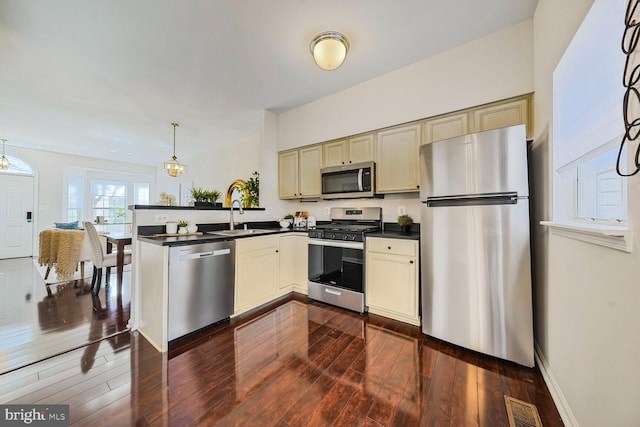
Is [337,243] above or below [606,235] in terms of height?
below

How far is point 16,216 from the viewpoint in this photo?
561 centimetres

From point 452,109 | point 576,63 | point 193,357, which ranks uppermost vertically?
point 452,109


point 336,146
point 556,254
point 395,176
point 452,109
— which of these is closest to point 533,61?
point 452,109

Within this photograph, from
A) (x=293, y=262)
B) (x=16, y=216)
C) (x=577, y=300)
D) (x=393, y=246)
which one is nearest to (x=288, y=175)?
(x=293, y=262)

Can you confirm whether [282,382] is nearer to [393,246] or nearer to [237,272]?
[237,272]

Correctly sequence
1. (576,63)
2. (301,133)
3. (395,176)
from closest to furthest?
(576,63) < (395,176) < (301,133)

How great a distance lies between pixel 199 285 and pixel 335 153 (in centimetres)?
224

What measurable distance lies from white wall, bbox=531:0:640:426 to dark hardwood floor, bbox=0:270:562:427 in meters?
0.34

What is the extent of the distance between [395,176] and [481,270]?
4.24 feet

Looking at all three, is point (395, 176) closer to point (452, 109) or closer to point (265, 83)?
point (452, 109)

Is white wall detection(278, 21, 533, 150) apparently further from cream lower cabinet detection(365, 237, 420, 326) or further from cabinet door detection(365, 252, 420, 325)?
cabinet door detection(365, 252, 420, 325)

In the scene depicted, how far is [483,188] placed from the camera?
175 centimetres

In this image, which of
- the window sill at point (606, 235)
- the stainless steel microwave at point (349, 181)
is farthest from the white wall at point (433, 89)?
the window sill at point (606, 235)

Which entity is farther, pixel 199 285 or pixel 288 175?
pixel 288 175
